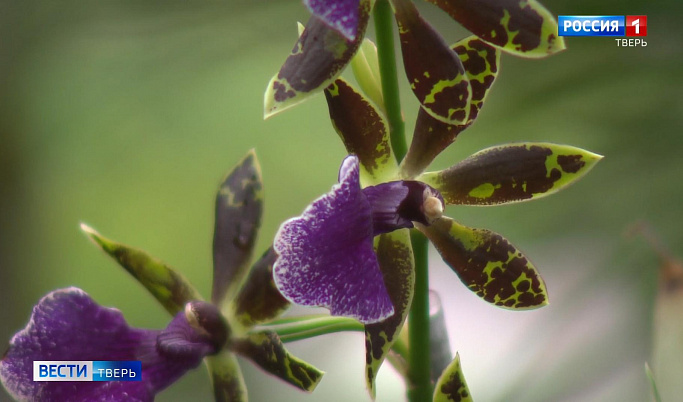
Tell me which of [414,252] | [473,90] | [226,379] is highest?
[473,90]

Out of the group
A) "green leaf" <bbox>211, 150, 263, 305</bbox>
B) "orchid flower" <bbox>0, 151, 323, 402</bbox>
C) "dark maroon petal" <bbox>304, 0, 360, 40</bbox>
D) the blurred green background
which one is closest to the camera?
"dark maroon petal" <bbox>304, 0, 360, 40</bbox>

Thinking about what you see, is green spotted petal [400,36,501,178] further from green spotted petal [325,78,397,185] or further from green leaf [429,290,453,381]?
green leaf [429,290,453,381]

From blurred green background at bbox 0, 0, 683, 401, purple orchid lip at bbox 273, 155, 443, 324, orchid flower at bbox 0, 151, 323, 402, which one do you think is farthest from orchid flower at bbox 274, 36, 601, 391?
blurred green background at bbox 0, 0, 683, 401

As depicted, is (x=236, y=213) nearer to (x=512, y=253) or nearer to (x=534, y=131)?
(x=512, y=253)

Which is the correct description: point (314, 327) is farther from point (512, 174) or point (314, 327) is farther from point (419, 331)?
point (512, 174)

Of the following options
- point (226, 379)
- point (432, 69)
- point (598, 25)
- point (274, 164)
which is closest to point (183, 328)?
point (226, 379)
